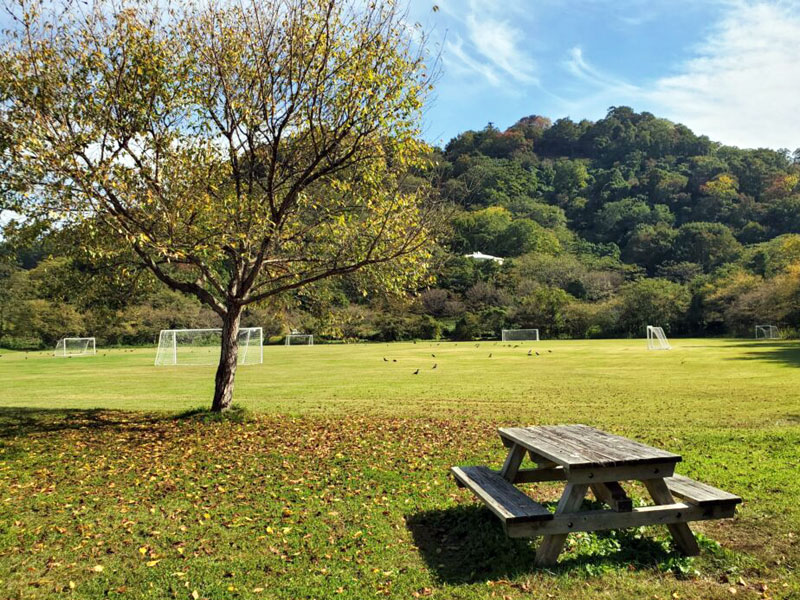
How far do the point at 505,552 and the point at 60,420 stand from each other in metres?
10.5

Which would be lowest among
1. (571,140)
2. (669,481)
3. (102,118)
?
(669,481)

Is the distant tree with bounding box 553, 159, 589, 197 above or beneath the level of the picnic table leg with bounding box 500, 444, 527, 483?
above

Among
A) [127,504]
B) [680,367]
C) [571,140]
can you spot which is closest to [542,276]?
[680,367]

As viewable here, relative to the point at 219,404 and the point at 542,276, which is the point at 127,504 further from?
the point at 542,276

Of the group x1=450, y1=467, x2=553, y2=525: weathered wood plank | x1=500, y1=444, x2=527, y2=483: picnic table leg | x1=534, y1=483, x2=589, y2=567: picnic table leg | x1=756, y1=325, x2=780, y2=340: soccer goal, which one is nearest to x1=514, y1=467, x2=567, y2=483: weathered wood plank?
x1=500, y1=444, x2=527, y2=483: picnic table leg

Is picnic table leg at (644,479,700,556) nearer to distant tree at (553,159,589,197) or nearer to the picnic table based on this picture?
the picnic table

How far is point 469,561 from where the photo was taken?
5.08 meters

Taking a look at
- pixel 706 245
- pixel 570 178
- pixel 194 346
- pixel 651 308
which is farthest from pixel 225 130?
pixel 570 178

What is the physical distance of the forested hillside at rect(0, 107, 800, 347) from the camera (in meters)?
27.5

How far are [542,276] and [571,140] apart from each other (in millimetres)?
104606

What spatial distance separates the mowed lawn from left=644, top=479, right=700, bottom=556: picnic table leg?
100 millimetres

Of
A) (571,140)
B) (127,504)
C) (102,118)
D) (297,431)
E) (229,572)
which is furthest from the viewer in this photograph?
(571,140)

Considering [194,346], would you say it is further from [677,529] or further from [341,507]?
[677,529]

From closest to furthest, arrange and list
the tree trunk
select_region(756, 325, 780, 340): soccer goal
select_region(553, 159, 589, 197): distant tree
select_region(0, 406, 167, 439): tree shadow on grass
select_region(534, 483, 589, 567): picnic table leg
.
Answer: select_region(534, 483, 589, 567): picnic table leg < select_region(0, 406, 167, 439): tree shadow on grass < the tree trunk < select_region(756, 325, 780, 340): soccer goal < select_region(553, 159, 589, 197): distant tree
